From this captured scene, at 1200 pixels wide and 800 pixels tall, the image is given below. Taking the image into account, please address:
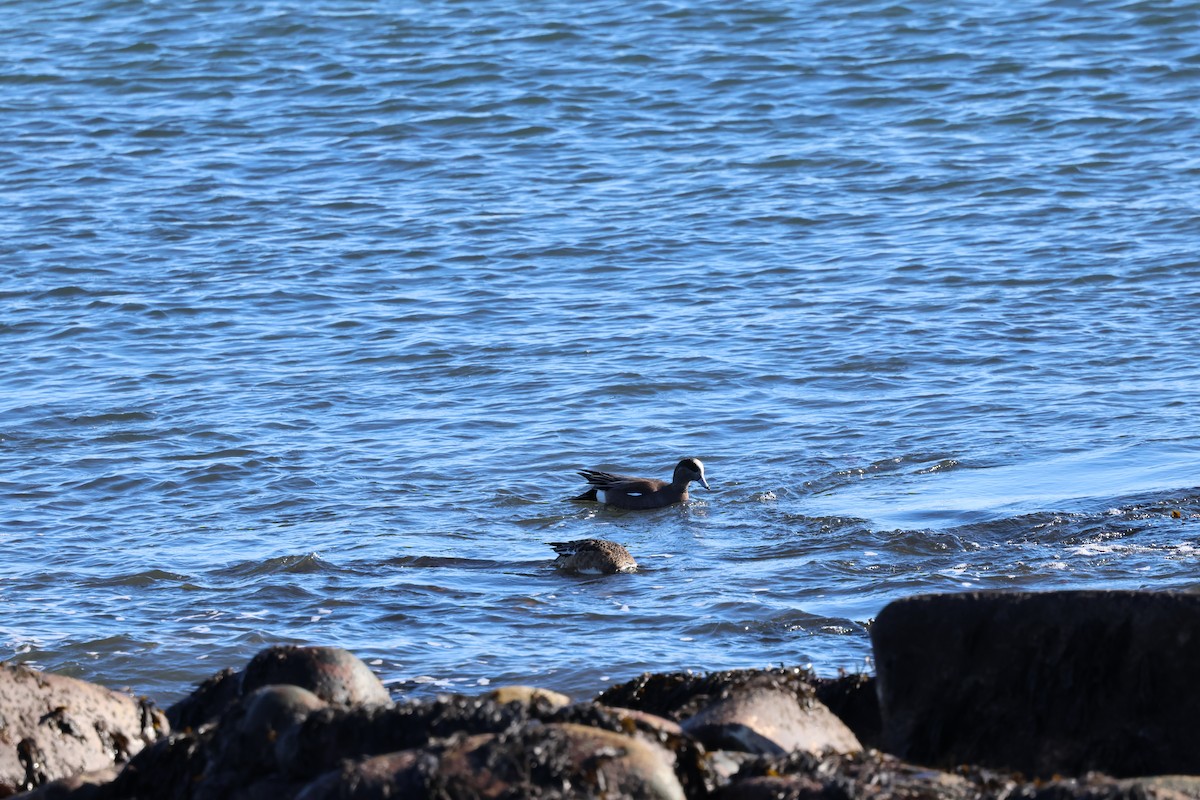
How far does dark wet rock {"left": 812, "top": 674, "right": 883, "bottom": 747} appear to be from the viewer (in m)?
5.57

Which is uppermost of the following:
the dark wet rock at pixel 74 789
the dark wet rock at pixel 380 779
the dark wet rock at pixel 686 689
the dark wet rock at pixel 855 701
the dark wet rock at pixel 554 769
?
the dark wet rock at pixel 380 779

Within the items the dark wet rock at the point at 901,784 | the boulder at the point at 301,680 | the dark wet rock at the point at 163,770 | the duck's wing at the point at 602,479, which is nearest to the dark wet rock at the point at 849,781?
the dark wet rock at the point at 901,784

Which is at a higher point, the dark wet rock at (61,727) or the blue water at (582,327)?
the dark wet rock at (61,727)

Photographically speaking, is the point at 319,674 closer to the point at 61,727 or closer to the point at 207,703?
the point at 207,703

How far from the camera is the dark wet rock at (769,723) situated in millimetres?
4898

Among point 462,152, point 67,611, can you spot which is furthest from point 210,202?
point 67,611

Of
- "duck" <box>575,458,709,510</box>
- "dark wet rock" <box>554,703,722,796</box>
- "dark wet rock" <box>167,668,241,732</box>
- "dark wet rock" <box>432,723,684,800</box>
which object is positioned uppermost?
"dark wet rock" <box>432,723,684,800</box>

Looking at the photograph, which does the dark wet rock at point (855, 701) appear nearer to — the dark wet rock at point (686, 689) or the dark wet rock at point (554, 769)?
the dark wet rock at point (686, 689)

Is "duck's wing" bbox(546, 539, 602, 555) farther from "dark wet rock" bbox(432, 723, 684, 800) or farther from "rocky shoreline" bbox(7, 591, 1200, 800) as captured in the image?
"dark wet rock" bbox(432, 723, 684, 800)

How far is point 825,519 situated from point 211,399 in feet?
16.5

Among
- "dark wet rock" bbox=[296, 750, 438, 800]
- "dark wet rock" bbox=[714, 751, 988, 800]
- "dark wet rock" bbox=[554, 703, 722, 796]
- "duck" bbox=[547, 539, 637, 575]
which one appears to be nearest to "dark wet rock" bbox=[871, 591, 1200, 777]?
"dark wet rock" bbox=[714, 751, 988, 800]

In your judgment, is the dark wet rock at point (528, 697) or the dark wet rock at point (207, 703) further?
the dark wet rock at point (207, 703)

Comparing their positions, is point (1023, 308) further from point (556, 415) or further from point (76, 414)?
point (76, 414)

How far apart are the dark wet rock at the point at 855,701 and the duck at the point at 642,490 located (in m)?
4.61
